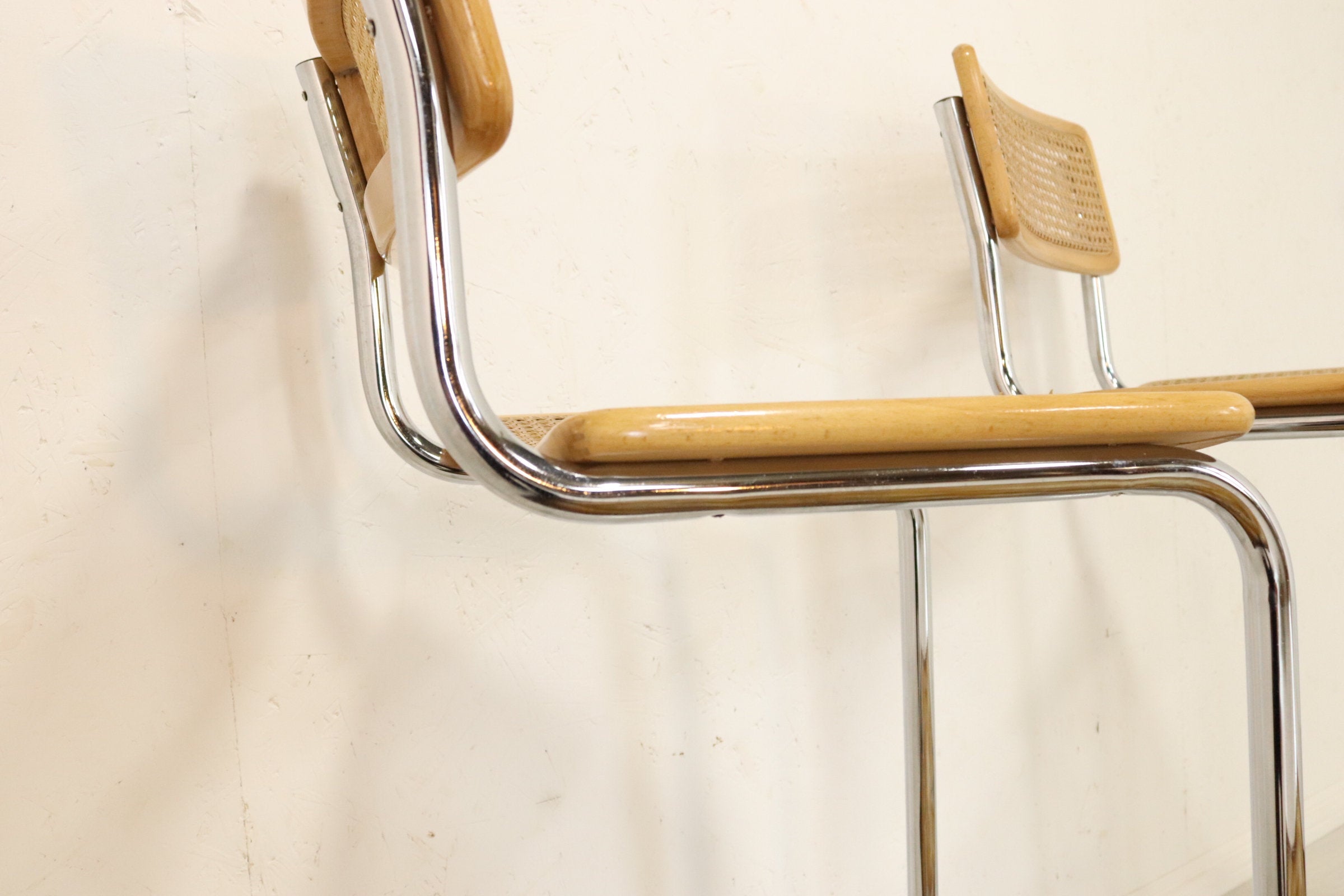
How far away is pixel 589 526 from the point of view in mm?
812

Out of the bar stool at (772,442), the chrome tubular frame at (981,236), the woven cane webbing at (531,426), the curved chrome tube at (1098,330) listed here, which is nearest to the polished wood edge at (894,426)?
the bar stool at (772,442)

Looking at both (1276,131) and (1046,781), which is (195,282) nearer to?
(1046,781)

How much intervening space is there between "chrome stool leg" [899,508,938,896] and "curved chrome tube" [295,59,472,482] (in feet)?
1.12

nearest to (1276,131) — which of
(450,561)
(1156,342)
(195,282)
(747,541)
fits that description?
(1156,342)

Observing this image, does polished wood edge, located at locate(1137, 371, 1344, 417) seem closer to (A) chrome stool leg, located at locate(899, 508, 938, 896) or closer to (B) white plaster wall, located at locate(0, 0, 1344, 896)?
(A) chrome stool leg, located at locate(899, 508, 938, 896)

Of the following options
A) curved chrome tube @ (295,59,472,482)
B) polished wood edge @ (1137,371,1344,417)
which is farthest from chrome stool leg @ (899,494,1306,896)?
curved chrome tube @ (295,59,472,482)

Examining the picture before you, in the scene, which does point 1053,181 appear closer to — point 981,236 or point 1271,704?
point 981,236

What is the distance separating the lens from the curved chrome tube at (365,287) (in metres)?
0.56

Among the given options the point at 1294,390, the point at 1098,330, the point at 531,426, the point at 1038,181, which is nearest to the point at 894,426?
the point at 531,426

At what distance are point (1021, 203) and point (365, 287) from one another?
589mm

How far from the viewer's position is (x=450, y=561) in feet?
2.51

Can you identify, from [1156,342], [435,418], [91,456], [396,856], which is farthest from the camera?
[1156,342]

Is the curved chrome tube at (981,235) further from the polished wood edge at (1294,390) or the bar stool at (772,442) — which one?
the bar stool at (772,442)

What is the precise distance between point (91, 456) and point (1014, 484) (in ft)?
1.79
